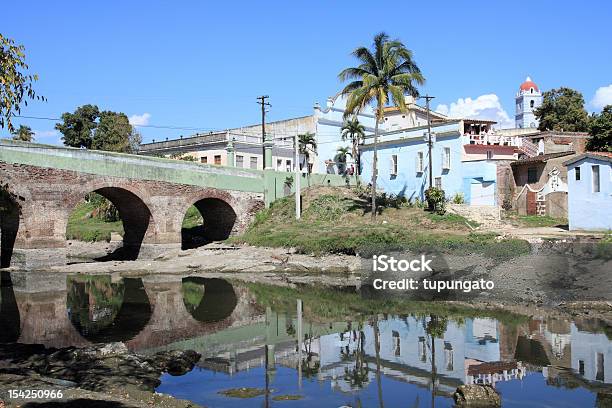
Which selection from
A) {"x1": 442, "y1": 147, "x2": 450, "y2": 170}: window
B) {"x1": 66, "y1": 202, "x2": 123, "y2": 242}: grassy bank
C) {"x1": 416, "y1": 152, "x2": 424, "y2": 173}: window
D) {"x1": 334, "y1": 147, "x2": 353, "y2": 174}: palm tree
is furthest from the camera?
{"x1": 334, "y1": 147, "x2": 353, "y2": 174}: palm tree

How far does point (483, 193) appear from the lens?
131ft

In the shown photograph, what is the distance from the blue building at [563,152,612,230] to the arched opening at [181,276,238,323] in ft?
57.3

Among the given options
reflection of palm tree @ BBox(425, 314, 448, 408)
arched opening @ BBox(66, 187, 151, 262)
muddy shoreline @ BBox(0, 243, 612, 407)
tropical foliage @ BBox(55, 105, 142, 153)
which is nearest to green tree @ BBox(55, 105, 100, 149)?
tropical foliage @ BBox(55, 105, 142, 153)

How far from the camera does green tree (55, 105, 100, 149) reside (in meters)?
62.9

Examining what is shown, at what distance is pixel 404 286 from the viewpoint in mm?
25484

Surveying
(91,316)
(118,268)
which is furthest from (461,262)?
(118,268)

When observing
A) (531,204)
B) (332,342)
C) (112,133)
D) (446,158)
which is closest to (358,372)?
(332,342)

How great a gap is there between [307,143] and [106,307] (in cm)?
3264

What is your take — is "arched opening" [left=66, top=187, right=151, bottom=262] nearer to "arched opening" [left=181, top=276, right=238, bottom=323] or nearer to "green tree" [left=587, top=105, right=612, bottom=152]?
"arched opening" [left=181, top=276, right=238, bottom=323]

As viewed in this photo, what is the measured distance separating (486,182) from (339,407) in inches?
1209

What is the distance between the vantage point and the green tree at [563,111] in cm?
5644

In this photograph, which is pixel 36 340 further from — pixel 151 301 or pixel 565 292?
pixel 565 292

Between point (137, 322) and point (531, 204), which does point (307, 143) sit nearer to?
point (531, 204)

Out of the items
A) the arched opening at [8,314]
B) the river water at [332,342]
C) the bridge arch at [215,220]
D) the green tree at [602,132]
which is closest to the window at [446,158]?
the green tree at [602,132]
